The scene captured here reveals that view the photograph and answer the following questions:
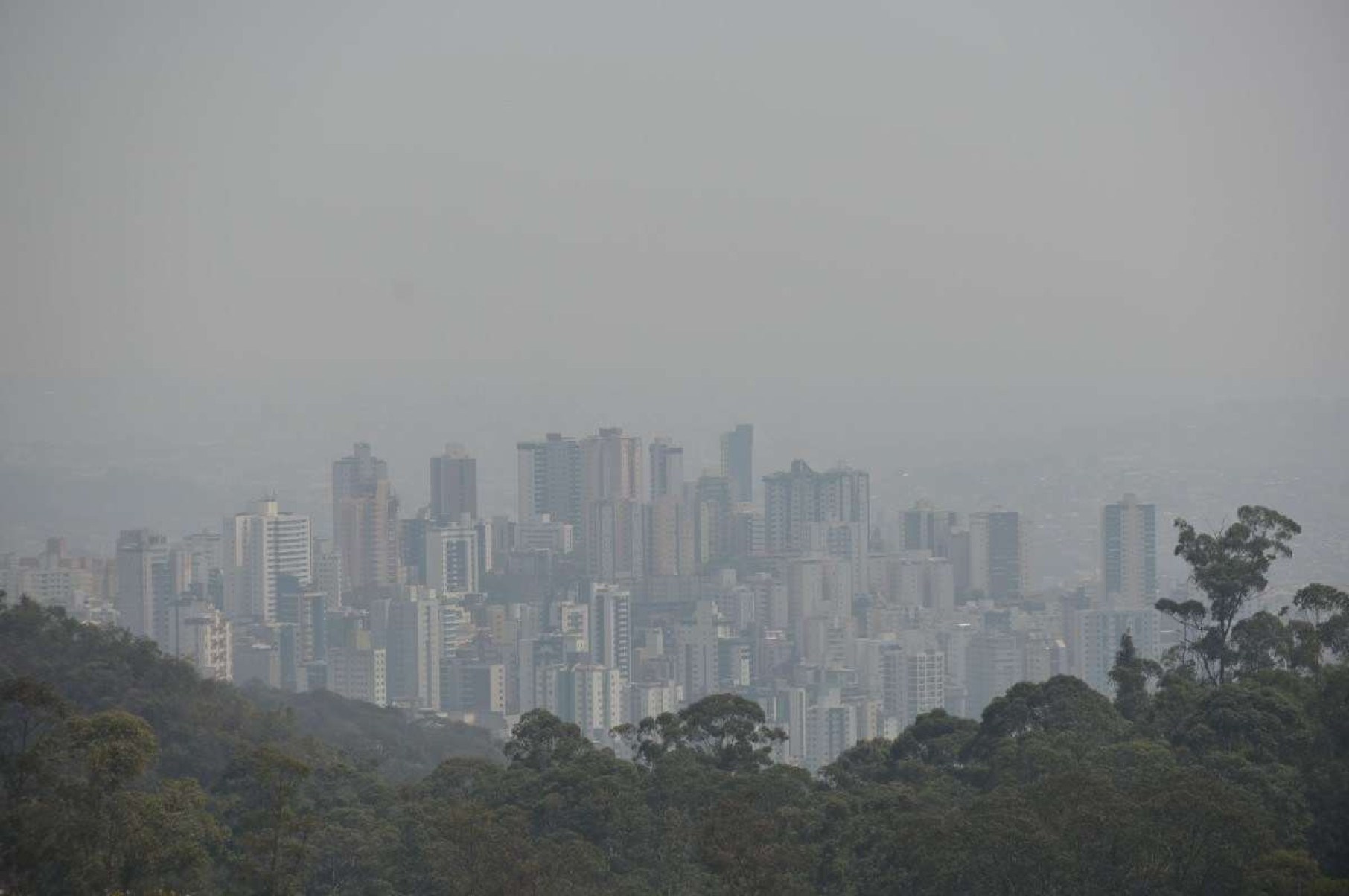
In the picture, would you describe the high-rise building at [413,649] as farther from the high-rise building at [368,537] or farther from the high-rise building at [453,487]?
the high-rise building at [453,487]

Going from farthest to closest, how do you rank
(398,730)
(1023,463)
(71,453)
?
(1023,463)
(71,453)
(398,730)

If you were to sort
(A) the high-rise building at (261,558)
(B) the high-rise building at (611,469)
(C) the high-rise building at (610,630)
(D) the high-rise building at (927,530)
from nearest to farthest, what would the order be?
(C) the high-rise building at (610,630) < (A) the high-rise building at (261,558) < (D) the high-rise building at (927,530) < (B) the high-rise building at (611,469)

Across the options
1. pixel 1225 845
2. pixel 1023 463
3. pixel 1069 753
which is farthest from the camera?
pixel 1023 463

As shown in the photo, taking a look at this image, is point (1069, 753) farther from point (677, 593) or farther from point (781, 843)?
point (677, 593)

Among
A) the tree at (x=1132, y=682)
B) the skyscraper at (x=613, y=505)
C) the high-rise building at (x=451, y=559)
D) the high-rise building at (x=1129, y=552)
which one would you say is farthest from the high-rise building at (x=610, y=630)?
the tree at (x=1132, y=682)

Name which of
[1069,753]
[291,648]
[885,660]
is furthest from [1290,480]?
[1069,753]

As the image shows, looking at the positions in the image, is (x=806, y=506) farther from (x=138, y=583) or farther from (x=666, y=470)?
(x=138, y=583)
